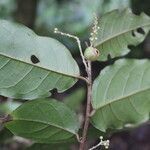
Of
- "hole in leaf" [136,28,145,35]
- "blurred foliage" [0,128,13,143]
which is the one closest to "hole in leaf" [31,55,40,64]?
"hole in leaf" [136,28,145,35]

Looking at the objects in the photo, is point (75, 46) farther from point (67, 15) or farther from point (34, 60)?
point (34, 60)

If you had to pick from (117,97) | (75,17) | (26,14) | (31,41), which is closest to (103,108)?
(117,97)

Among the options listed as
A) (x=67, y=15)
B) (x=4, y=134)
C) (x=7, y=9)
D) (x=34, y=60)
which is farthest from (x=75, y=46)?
(x=34, y=60)

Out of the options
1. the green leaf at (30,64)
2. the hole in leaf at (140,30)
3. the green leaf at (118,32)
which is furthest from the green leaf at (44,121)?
the hole in leaf at (140,30)

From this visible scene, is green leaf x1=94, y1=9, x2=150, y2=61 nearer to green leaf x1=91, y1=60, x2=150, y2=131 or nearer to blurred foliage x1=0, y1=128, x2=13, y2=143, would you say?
green leaf x1=91, y1=60, x2=150, y2=131

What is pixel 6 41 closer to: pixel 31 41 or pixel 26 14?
pixel 31 41

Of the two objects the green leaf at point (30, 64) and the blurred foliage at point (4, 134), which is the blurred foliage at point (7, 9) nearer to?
the blurred foliage at point (4, 134)
